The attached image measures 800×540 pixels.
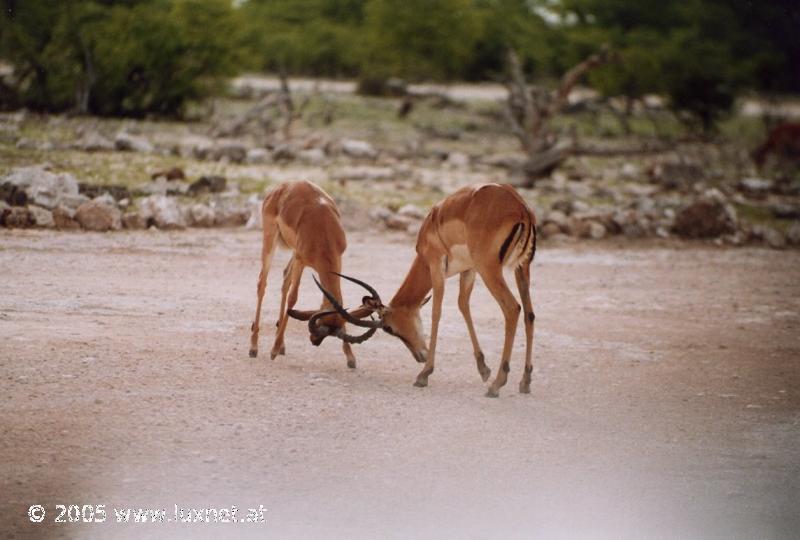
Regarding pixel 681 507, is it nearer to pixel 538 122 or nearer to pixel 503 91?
pixel 538 122

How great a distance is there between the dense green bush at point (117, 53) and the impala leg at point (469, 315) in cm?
1027

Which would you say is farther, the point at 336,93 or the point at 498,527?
the point at 336,93

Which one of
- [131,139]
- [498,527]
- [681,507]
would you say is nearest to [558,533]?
[498,527]

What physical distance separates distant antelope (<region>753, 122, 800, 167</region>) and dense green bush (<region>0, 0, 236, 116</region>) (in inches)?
546

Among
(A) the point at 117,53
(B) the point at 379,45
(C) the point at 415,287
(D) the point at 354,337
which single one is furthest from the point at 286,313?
(B) the point at 379,45

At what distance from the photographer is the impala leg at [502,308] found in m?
8.20

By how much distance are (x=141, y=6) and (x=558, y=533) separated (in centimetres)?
2248

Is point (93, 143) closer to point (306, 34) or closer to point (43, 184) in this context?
point (43, 184)

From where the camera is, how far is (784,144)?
27.6 meters

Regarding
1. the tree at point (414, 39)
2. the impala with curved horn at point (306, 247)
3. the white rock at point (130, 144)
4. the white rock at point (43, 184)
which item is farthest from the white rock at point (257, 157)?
the tree at point (414, 39)

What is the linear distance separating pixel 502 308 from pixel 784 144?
2145 cm

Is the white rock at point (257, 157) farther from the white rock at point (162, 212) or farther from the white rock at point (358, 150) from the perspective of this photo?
the white rock at point (162, 212)

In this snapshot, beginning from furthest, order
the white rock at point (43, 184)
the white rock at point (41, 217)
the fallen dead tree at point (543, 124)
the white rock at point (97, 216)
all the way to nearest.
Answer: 1. the fallen dead tree at point (543, 124)
2. the white rock at point (43, 184)
3. the white rock at point (97, 216)
4. the white rock at point (41, 217)

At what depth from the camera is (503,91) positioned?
159ft
